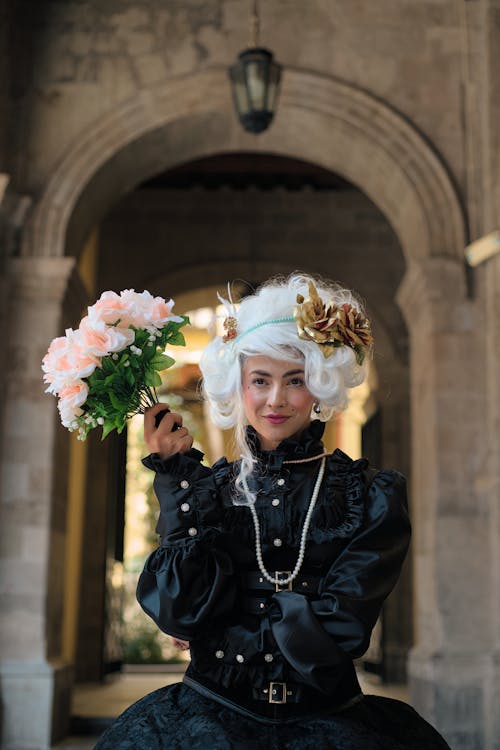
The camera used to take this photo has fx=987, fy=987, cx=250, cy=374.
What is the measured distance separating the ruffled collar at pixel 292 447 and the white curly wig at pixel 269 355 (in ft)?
0.08

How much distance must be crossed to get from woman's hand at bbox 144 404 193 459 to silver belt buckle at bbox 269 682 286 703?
56 centimetres

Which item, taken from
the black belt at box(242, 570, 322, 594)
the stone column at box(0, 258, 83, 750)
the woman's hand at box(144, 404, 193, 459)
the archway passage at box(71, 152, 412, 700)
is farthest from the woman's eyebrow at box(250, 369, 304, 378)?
the archway passage at box(71, 152, 412, 700)

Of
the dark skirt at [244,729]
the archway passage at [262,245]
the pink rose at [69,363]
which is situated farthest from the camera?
the archway passage at [262,245]

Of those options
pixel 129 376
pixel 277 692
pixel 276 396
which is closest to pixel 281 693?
pixel 277 692

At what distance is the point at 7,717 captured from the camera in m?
6.10

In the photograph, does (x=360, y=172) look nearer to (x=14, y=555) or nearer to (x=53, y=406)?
(x=53, y=406)

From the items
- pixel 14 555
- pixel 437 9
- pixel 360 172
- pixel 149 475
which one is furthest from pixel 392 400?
pixel 149 475

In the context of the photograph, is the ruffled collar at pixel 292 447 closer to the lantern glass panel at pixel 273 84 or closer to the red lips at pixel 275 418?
the red lips at pixel 275 418

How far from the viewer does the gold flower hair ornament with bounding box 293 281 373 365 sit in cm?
231

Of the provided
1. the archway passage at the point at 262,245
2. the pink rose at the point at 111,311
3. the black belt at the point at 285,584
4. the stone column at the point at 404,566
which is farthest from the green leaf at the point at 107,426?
the archway passage at the point at 262,245

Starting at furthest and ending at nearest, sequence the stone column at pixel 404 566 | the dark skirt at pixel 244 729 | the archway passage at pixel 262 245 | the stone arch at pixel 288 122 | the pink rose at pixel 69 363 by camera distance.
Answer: the archway passage at pixel 262 245, the stone column at pixel 404 566, the stone arch at pixel 288 122, the pink rose at pixel 69 363, the dark skirt at pixel 244 729

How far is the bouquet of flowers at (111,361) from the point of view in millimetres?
2225

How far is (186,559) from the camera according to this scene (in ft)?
7.02

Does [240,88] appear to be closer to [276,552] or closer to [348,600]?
[276,552]
